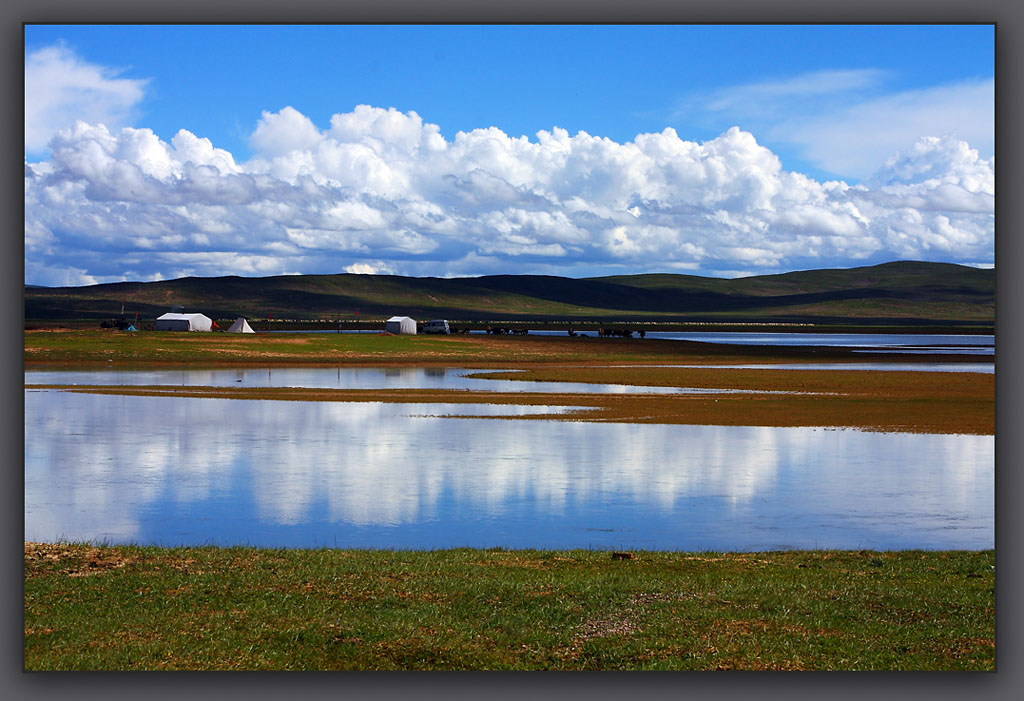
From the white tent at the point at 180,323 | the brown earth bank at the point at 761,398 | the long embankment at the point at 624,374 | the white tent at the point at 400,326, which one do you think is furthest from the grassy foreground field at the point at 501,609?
the white tent at the point at 400,326

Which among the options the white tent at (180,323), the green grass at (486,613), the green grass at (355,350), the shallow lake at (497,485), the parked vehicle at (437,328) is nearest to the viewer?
the green grass at (486,613)

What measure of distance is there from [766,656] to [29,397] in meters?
51.8

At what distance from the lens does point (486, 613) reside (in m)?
15.5

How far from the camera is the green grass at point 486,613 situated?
1404 centimetres

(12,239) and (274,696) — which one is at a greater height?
(12,239)

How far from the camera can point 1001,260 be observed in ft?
54.2

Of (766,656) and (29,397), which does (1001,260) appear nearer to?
(766,656)

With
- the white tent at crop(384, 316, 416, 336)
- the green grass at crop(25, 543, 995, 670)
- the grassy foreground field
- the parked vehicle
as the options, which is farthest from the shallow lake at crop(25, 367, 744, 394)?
the parked vehicle

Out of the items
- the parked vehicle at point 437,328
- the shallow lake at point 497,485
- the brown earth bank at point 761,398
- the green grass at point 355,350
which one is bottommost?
the shallow lake at point 497,485

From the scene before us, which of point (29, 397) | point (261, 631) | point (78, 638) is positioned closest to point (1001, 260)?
point (261, 631)

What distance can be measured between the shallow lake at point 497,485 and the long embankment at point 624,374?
7536mm

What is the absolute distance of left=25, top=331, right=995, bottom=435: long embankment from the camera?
175 feet

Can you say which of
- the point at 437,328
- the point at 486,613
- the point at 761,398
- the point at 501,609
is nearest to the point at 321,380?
the point at 761,398

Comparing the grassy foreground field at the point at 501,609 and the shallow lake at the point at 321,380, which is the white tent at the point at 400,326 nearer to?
the shallow lake at the point at 321,380
